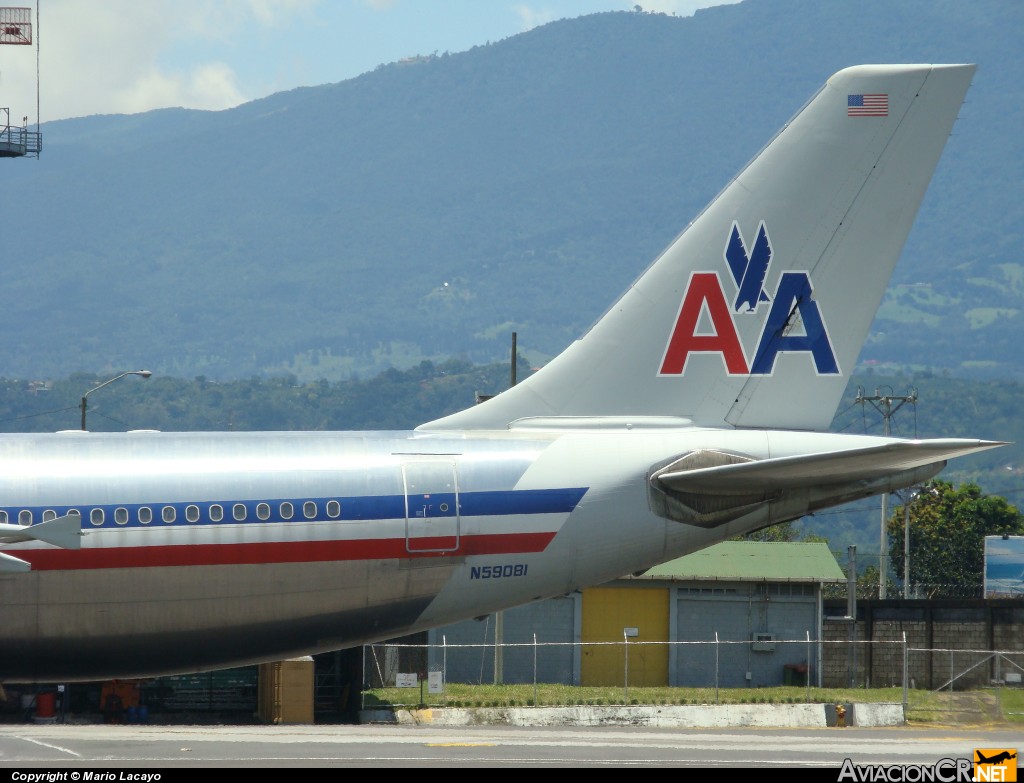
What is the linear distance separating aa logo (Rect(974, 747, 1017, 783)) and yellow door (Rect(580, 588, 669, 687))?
30942 millimetres

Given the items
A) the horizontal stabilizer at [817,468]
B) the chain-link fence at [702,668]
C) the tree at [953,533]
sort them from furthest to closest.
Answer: the tree at [953,533]
the chain-link fence at [702,668]
the horizontal stabilizer at [817,468]

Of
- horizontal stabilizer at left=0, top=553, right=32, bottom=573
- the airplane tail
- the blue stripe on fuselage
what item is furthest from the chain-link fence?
horizontal stabilizer at left=0, top=553, right=32, bottom=573

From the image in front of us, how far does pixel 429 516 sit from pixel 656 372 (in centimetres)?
498

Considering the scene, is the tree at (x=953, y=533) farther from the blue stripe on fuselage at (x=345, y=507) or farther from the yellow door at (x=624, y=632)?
the blue stripe on fuselage at (x=345, y=507)

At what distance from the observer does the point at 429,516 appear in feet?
74.8

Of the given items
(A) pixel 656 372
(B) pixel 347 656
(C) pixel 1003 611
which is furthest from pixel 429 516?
(C) pixel 1003 611

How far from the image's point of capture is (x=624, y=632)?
2346 inches

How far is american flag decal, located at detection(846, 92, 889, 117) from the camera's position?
82.5 feet

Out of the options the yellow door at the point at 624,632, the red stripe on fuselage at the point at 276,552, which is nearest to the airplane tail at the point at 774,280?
the red stripe on fuselage at the point at 276,552

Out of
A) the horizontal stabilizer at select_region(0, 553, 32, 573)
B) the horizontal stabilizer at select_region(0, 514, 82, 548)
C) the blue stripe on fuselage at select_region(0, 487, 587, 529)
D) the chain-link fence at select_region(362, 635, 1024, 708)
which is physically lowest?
the chain-link fence at select_region(362, 635, 1024, 708)

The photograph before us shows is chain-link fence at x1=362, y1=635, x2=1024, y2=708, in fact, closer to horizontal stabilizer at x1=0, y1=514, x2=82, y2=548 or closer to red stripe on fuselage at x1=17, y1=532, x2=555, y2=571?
red stripe on fuselage at x1=17, y1=532, x2=555, y2=571

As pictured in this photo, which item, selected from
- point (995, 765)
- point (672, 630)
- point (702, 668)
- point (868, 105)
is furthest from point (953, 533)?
point (868, 105)

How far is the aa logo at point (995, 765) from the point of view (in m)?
24.1

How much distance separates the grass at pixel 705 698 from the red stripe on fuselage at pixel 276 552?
21.9 metres
